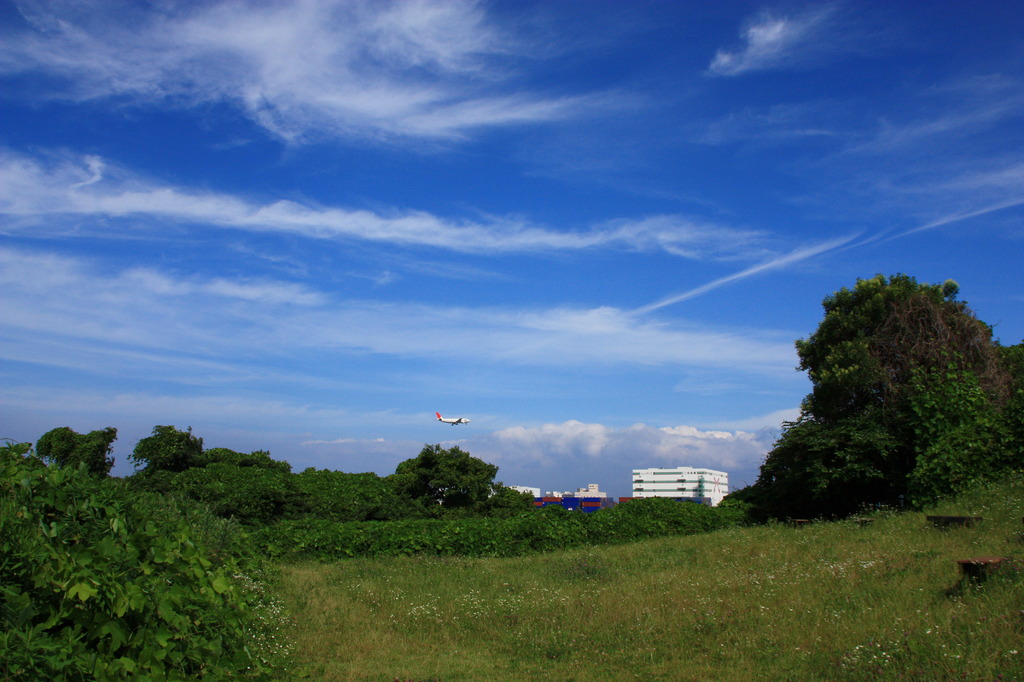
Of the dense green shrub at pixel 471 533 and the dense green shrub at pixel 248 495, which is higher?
the dense green shrub at pixel 248 495

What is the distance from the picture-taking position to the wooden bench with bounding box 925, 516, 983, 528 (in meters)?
12.0

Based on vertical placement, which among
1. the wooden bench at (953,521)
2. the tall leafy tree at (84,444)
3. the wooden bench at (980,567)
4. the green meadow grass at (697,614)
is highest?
the tall leafy tree at (84,444)

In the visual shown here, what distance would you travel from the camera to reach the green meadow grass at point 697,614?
710 cm

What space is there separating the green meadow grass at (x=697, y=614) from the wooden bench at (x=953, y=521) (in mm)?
Answer: 273

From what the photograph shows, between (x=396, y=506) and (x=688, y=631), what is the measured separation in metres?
12.9

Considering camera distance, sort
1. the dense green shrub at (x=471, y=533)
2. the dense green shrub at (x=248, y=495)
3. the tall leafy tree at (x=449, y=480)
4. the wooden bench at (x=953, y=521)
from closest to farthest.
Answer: the wooden bench at (x=953, y=521) < the dense green shrub at (x=471, y=533) < the dense green shrub at (x=248, y=495) < the tall leafy tree at (x=449, y=480)

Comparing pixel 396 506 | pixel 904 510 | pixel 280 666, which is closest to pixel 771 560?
pixel 904 510

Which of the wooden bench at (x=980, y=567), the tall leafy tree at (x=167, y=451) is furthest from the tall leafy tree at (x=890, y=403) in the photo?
the tall leafy tree at (x=167, y=451)

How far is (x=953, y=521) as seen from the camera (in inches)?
483

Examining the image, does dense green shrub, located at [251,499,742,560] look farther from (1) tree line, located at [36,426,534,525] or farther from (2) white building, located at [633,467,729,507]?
(2) white building, located at [633,467,729,507]

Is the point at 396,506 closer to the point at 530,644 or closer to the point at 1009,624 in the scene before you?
the point at 530,644

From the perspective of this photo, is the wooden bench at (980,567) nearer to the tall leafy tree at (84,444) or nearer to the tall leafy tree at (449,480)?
the tall leafy tree at (449,480)

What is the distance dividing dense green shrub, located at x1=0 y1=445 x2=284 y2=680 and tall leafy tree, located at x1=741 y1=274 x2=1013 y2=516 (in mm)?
17471

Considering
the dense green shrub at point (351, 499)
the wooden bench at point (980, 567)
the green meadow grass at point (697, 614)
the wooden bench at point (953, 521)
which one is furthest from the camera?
the dense green shrub at point (351, 499)
